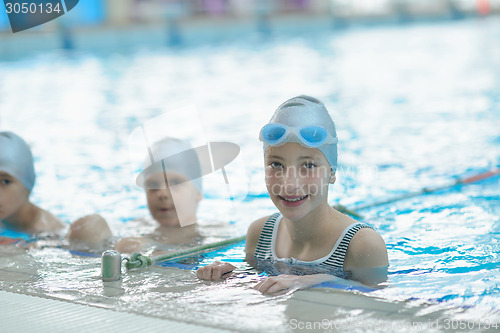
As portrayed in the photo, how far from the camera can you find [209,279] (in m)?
3.21

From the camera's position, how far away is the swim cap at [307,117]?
122 inches

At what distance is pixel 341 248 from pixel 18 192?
7.96ft

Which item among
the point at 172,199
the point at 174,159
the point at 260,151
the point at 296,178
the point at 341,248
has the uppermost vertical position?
the point at 296,178

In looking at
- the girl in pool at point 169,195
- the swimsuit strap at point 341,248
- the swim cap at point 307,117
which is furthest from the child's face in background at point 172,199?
the swimsuit strap at point 341,248

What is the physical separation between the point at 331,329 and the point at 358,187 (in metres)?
3.84

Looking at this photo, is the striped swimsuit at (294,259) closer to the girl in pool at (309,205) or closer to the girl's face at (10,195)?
the girl in pool at (309,205)

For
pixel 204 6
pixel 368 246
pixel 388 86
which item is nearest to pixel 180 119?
pixel 368 246

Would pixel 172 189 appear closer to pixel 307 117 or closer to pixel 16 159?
pixel 16 159

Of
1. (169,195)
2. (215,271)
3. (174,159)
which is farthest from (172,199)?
(215,271)

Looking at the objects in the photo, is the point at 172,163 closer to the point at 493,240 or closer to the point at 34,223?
the point at 34,223

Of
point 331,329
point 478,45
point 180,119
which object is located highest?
point 180,119

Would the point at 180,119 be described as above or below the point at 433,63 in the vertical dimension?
above

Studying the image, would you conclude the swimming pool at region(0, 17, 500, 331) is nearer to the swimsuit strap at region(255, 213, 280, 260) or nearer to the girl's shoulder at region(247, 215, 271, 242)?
the swimsuit strap at region(255, 213, 280, 260)

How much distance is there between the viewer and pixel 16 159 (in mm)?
4621
